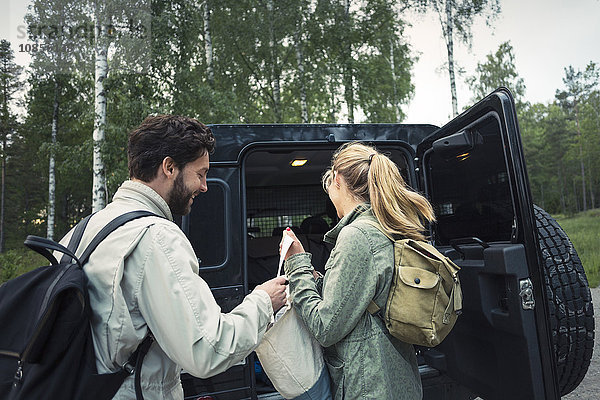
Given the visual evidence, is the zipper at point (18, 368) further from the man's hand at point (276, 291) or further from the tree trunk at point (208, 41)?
the tree trunk at point (208, 41)

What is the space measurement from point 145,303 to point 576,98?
4852cm

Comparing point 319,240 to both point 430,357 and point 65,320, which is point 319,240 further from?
point 65,320

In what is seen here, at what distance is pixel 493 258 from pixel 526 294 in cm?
20

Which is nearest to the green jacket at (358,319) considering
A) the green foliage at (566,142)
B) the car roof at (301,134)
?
the car roof at (301,134)

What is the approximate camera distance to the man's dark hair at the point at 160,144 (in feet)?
4.63

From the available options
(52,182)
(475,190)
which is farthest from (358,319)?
(52,182)

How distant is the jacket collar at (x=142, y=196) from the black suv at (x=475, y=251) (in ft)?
3.10

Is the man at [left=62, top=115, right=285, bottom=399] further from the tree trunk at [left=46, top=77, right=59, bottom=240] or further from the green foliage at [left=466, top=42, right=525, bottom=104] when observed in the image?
the green foliage at [left=466, top=42, right=525, bottom=104]

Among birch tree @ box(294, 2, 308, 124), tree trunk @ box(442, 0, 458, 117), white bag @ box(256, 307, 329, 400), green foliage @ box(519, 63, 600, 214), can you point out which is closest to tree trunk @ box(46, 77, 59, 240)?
birch tree @ box(294, 2, 308, 124)

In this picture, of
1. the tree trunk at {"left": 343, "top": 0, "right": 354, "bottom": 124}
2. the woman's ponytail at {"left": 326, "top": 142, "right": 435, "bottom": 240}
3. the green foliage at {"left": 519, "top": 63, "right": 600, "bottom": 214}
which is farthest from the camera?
the green foliage at {"left": 519, "top": 63, "right": 600, "bottom": 214}

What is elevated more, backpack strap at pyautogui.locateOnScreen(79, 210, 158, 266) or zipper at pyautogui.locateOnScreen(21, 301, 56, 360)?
backpack strap at pyautogui.locateOnScreen(79, 210, 158, 266)

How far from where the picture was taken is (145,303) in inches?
47.3

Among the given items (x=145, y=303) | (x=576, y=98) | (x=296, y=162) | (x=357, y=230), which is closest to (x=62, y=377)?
(x=145, y=303)

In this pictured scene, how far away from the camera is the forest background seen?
10.3 meters
